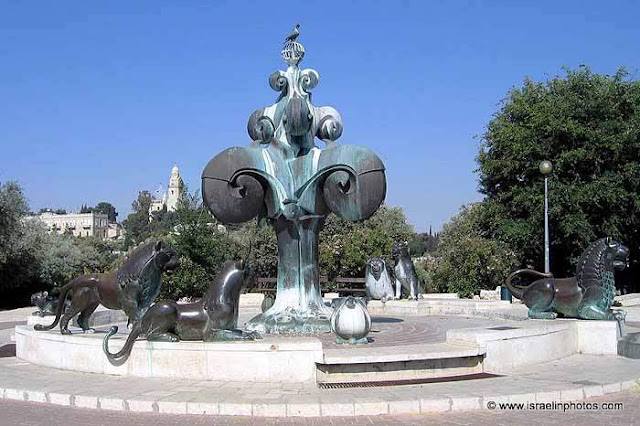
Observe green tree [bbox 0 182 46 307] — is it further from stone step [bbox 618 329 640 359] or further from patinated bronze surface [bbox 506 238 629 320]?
stone step [bbox 618 329 640 359]

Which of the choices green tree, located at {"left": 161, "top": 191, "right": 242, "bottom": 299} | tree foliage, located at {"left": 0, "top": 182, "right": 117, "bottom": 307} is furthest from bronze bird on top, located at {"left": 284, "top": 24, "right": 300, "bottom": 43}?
tree foliage, located at {"left": 0, "top": 182, "right": 117, "bottom": 307}

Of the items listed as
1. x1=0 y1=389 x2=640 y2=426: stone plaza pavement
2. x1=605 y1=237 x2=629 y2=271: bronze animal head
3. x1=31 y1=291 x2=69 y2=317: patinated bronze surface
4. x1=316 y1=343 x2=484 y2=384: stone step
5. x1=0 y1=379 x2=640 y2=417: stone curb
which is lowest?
x1=0 y1=389 x2=640 y2=426: stone plaza pavement

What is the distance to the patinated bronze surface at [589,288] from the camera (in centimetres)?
1186

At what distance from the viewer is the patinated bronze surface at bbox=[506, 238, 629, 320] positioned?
1186 centimetres

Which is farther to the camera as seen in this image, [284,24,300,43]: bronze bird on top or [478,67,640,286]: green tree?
[478,67,640,286]: green tree

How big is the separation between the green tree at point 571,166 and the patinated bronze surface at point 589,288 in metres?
16.2

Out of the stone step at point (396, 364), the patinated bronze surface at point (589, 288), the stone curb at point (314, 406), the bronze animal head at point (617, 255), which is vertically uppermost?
the bronze animal head at point (617, 255)

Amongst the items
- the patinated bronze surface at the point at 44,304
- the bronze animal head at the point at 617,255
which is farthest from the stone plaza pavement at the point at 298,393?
the patinated bronze surface at the point at 44,304

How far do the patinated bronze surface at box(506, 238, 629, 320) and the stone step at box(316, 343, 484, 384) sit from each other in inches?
142

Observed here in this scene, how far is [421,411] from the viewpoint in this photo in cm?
746

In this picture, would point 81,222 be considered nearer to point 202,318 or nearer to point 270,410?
point 202,318

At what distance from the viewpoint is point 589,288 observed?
12.0 meters

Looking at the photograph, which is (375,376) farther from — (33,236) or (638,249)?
(33,236)

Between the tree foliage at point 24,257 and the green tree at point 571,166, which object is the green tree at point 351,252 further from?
the tree foliage at point 24,257
